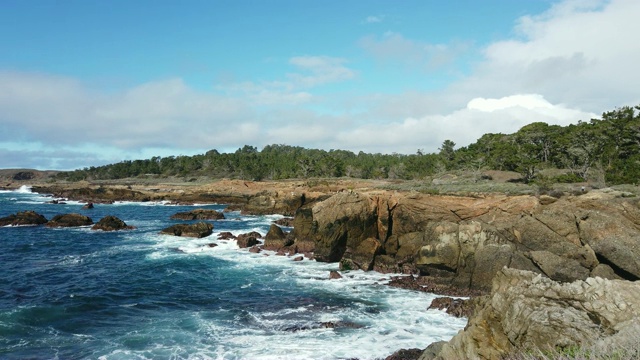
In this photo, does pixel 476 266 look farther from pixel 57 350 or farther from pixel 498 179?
pixel 498 179

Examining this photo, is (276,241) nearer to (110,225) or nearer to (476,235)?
(476,235)

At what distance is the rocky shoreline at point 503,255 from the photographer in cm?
1051

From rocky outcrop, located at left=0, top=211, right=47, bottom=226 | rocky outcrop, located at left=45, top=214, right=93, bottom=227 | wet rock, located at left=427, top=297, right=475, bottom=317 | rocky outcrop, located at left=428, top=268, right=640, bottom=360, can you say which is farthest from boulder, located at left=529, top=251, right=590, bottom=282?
rocky outcrop, located at left=0, top=211, right=47, bottom=226

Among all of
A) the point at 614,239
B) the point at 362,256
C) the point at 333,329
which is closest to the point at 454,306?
the point at 333,329

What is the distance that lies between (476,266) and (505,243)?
297cm

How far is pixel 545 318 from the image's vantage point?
10234 millimetres

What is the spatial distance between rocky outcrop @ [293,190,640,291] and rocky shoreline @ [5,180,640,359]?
0.22ft

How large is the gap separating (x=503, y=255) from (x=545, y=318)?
1465cm

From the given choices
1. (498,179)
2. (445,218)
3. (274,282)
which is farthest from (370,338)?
(498,179)

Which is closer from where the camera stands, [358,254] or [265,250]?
[358,254]

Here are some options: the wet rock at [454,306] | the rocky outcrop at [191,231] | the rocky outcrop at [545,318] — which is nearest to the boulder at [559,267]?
the wet rock at [454,306]

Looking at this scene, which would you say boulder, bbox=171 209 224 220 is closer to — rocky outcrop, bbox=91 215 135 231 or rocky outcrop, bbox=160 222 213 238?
rocky outcrop, bbox=91 215 135 231

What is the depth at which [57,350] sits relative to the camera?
1686 centimetres

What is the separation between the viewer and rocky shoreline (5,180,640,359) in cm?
1051
